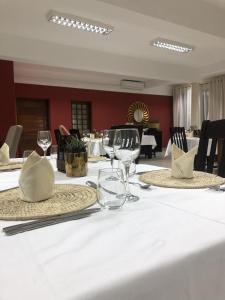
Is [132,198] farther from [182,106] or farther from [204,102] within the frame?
[182,106]

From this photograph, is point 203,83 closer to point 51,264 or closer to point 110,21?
point 110,21

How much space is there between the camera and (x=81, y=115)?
889 centimetres

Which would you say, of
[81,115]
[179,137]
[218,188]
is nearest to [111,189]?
[218,188]

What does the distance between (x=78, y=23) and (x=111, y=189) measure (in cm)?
400

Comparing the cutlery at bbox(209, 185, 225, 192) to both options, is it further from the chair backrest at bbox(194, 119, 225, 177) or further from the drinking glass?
the chair backrest at bbox(194, 119, 225, 177)

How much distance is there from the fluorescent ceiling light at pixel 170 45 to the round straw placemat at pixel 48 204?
15.7 ft

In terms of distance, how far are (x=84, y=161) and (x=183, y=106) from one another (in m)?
9.25

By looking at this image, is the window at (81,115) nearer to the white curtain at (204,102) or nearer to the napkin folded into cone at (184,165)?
the white curtain at (204,102)

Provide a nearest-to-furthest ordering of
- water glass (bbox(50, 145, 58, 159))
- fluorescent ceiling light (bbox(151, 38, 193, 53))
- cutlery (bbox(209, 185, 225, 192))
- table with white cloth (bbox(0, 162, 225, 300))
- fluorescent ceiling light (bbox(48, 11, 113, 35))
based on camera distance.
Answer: table with white cloth (bbox(0, 162, 225, 300)) < cutlery (bbox(209, 185, 225, 192)) < water glass (bbox(50, 145, 58, 159)) < fluorescent ceiling light (bbox(48, 11, 113, 35)) < fluorescent ceiling light (bbox(151, 38, 193, 53))

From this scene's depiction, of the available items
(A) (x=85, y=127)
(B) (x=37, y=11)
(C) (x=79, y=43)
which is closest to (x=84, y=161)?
(B) (x=37, y=11)

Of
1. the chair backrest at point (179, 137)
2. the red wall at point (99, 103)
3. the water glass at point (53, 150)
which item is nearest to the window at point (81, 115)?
the red wall at point (99, 103)

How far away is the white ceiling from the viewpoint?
11.7 ft

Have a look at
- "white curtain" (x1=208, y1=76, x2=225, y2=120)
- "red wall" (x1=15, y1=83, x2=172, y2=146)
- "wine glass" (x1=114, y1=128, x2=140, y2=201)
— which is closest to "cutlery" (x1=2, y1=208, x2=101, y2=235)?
"wine glass" (x1=114, y1=128, x2=140, y2=201)

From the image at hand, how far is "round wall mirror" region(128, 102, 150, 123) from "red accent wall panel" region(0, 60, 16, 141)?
4.93m
